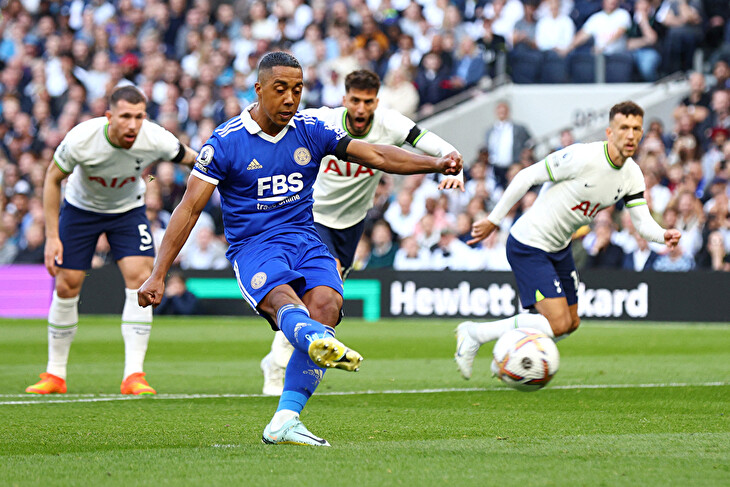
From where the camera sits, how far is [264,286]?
19.9 ft

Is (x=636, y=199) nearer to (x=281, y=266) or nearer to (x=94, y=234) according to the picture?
(x=281, y=266)

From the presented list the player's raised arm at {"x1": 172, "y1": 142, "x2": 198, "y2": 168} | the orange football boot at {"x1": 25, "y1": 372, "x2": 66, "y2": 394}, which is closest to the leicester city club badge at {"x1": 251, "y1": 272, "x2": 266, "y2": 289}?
the player's raised arm at {"x1": 172, "y1": 142, "x2": 198, "y2": 168}

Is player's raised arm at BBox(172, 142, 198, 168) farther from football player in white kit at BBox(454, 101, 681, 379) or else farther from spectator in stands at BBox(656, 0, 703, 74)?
spectator in stands at BBox(656, 0, 703, 74)

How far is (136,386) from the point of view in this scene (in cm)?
917

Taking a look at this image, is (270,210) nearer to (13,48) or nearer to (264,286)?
(264,286)

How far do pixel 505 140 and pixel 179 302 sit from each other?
6.40 m

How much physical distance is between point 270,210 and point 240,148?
15.2 inches

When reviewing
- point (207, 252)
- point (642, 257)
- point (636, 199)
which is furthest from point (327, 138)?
point (207, 252)

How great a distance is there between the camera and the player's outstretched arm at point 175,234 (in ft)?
19.7

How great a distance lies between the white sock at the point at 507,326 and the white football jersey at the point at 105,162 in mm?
2877

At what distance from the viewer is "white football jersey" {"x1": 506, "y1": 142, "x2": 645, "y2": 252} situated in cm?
938

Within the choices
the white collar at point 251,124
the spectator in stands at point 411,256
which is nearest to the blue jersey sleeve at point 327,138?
the white collar at point 251,124

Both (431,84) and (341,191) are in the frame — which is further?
(431,84)

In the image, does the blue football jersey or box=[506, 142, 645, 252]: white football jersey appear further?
box=[506, 142, 645, 252]: white football jersey
